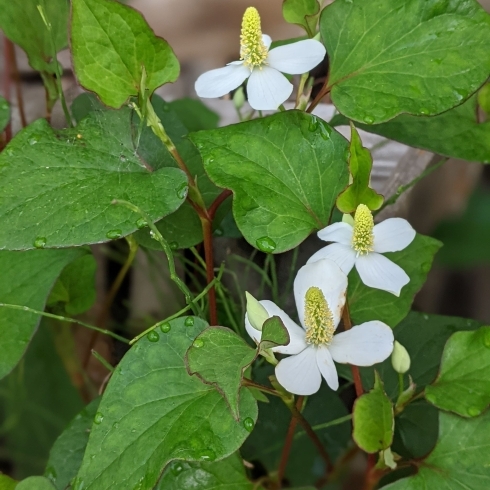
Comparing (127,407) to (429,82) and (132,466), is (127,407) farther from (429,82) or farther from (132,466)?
(429,82)

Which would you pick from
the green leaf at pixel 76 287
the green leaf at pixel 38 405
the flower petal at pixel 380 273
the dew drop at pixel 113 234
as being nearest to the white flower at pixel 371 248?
the flower petal at pixel 380 273

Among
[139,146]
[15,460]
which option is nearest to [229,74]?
[139,146]

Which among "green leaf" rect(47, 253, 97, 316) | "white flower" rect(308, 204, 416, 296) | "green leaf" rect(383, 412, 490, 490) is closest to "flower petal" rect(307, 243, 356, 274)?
"white flower" rect(308, 204, 416, 296)

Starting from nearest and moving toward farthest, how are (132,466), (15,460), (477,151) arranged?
(132,466)
(477,151)
(15,460)

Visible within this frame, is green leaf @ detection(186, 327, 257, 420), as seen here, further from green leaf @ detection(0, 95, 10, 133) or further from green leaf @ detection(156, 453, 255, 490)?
green leaf @ detection(0, 95, 10, 133)

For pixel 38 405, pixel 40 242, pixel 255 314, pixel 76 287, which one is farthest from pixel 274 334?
pixel 38 405

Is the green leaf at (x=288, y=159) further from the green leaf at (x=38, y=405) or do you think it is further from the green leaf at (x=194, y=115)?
the green leaf at (x=38, y=405)
